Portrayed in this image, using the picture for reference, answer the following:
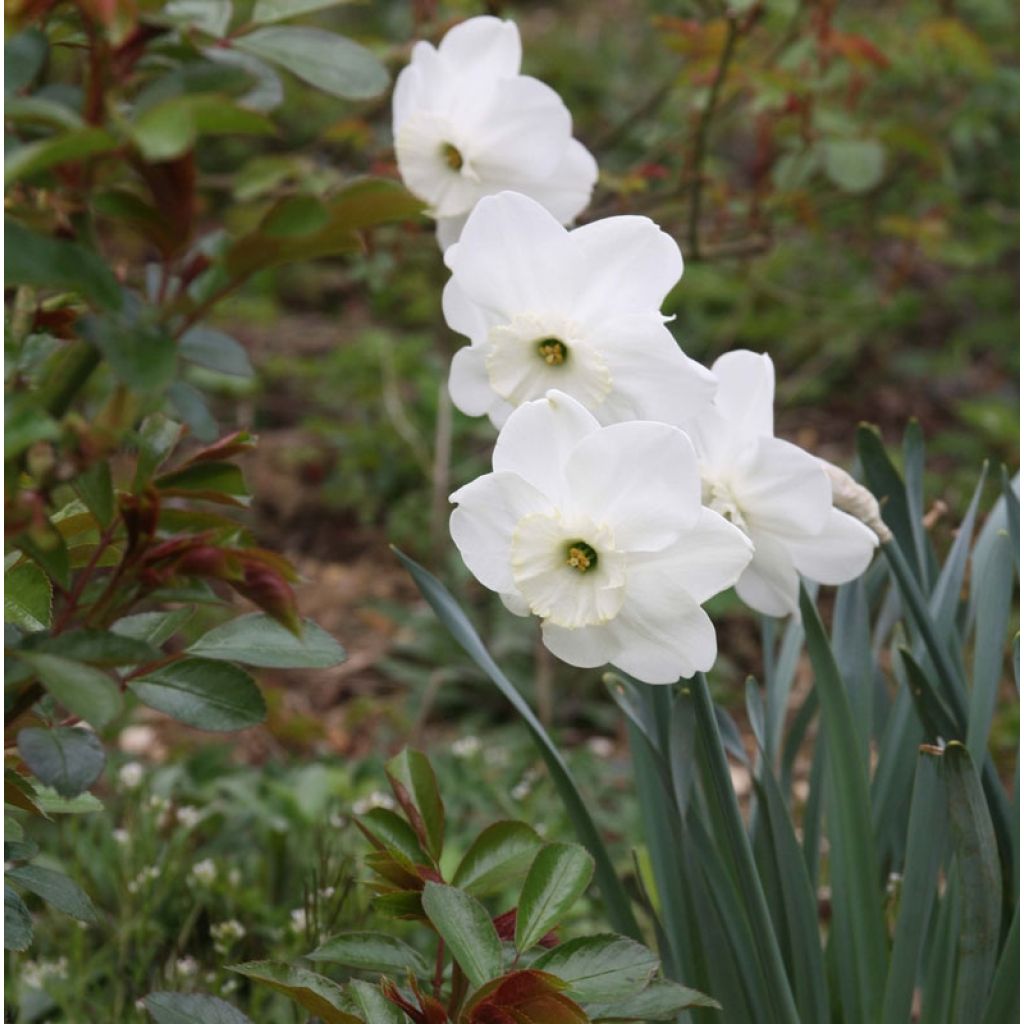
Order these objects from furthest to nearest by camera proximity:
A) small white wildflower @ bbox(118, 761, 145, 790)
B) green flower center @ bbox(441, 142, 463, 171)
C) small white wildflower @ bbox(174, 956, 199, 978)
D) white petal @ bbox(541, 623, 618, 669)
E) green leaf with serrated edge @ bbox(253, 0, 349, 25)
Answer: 1. small white wildflower @ bbox(118, 761, 145, 790)
2. small white wildflower @ bbox(174, 956, 199, 978)
3. green flower center @ bbox(441, 142, 463, 171)
4. white petal @ bbox(541, 623, 618, 669)
5. green leaf with serrated edge @ bbox(253, 0, 349, 25)

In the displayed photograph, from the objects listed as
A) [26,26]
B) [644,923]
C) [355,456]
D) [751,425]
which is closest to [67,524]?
[26,26]

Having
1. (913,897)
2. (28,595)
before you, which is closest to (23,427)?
(28,595)

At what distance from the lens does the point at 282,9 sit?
2.88 feet

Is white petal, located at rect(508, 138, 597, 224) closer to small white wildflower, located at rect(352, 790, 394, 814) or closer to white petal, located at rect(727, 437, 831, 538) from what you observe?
white petal, located at rect(727, 437, 831, 538)

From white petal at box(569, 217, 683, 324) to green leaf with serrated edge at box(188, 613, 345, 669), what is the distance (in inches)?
12.8

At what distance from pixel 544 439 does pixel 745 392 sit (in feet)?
0.70

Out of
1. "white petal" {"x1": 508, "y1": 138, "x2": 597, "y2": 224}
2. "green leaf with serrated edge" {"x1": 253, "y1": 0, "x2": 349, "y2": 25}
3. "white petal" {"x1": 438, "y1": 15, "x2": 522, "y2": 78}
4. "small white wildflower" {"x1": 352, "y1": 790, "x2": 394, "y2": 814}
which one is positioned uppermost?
"green leaf with serrated edge" {"x1": 253, "y1": 0, "x2": 349, "y2": 25}

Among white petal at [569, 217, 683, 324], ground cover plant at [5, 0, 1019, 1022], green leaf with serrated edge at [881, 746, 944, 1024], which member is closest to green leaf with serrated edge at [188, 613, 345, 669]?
ground cover plant at [5, 0, 1019, 1022]

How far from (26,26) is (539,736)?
0.66 meters

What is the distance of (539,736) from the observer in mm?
1121

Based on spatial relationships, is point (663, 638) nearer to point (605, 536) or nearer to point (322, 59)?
point (605, 536)

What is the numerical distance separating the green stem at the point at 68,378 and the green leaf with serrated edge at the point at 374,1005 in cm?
45

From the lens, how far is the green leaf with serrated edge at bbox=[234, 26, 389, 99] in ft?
2.73

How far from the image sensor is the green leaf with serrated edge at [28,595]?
98 cm
